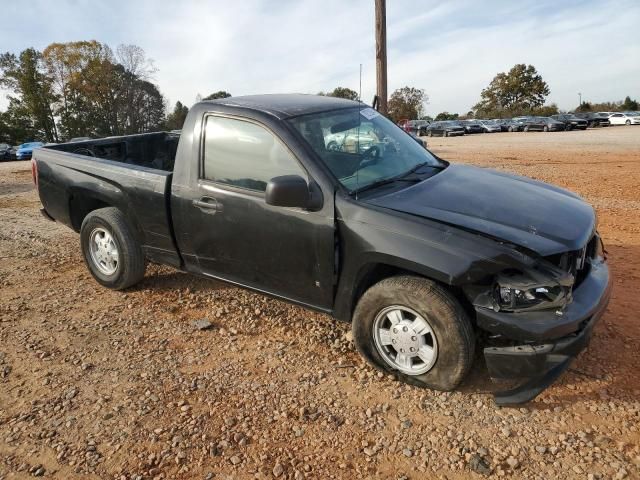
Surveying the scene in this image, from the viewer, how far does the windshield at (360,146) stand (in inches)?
134

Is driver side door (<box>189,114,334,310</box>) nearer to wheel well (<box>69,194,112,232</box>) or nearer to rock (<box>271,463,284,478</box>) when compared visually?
rock (<box>271,463,284,478</box>)

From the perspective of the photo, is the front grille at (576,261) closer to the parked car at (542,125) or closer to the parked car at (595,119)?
the parked car at (542,125)

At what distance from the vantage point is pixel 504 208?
3.17 metres

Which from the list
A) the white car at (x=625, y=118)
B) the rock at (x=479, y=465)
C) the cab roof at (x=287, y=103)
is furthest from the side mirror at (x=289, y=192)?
the white car at (x=625, y=118)

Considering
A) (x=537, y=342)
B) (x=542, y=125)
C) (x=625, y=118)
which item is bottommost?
(x=537, y=342)

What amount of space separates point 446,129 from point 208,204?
3928 cm

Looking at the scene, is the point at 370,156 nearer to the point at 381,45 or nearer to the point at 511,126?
the point at 381,45

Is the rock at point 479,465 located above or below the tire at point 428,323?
below

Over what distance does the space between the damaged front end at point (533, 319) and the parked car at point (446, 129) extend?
39.5 m

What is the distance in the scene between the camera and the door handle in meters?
3.64

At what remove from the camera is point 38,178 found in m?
5.16

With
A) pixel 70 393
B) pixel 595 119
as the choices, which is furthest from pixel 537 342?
pixel 595 119

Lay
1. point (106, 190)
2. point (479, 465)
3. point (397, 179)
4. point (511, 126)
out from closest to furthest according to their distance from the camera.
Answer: point (479, 465)
point (397, 179)
point (106, 190)
point (511, 126)

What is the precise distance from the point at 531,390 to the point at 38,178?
510 cm
